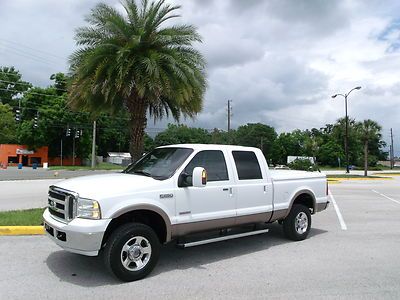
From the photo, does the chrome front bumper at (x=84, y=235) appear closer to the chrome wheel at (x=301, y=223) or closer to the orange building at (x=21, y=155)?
the chrome wheel at (x=301, y=223)

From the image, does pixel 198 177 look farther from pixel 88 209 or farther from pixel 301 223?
pixel 301 223

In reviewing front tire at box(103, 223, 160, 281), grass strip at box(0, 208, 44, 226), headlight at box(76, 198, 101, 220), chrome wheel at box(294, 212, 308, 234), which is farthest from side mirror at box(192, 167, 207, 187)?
grass strip at box(0, 208, 44, 226)

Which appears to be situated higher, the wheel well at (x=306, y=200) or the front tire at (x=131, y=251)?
the wheel well at (x=306, y=200)

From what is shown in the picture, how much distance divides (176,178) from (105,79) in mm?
6572

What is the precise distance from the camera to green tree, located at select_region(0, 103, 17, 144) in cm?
7438

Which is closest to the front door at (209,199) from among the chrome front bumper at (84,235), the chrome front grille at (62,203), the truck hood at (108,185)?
the truck hood at (108,185)

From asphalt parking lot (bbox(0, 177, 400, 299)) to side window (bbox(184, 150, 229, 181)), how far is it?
4.71 ft

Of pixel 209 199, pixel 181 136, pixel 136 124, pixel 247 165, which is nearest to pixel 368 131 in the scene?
pixel 136 124

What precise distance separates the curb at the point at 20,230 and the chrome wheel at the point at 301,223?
17.9 feet

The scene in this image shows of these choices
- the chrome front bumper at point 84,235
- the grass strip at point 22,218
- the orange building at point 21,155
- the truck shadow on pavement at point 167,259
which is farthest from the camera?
the orange building at point 21,155

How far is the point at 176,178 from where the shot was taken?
21.1 feet

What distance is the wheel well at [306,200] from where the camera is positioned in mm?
8798

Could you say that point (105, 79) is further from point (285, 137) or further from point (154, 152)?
point (285, 137)

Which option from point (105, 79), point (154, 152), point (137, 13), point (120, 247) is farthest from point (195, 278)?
point (137, 13)
